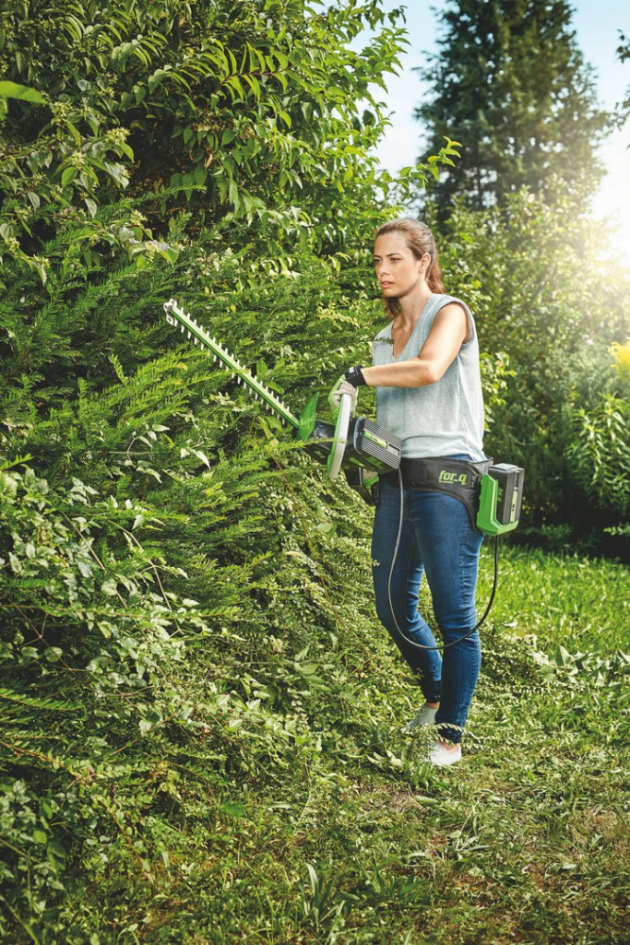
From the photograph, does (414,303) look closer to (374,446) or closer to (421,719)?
(374,446)

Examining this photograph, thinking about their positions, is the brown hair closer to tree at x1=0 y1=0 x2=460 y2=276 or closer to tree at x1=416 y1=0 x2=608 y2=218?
tree at x1=0 y1=0 x2=460 y2=276

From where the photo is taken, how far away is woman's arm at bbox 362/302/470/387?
8.62 ft

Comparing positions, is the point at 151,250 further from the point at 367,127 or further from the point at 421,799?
the point at 367,127

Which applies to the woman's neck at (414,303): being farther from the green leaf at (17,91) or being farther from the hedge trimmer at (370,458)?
the green leaf at (17,91)

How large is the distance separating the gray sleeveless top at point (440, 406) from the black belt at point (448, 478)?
35 millimetres

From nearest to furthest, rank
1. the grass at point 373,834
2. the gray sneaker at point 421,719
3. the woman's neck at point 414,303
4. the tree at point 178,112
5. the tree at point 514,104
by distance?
the grass at point 373,834 < the tree at point 178,112 < the woman's neck at point 414,303 < the gray sneaker at point 421,719 < the tree at point 514,104

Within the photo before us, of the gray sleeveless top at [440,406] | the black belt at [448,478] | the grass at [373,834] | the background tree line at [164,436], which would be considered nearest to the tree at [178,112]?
the background tree line at [164,436]

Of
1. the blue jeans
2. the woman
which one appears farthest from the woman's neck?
the blue jeans

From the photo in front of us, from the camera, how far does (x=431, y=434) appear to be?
9.21ft

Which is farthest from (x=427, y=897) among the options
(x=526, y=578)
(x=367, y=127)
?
(x=526, y=578)

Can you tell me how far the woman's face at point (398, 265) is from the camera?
2857 millimetres

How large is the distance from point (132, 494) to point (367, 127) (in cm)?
275

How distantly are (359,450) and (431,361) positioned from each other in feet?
1.23

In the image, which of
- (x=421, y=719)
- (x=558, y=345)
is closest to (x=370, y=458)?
(x=421, y=719)
